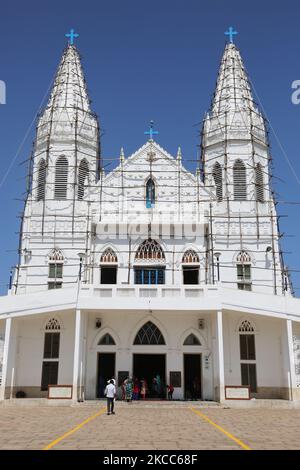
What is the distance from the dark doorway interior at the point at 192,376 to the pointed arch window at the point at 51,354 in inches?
251

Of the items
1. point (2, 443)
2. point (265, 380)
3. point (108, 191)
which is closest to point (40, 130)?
point (108, 191)

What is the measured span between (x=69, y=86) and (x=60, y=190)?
7.72 m

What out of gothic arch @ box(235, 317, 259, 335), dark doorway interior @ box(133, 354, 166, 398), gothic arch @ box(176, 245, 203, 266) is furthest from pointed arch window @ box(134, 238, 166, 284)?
gothic arch @ box(235, 317, 259, 335)

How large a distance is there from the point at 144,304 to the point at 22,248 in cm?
863

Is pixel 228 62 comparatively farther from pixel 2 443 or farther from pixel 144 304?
pixel 2 443

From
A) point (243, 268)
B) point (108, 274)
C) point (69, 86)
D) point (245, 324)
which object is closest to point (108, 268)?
point (108, 274)

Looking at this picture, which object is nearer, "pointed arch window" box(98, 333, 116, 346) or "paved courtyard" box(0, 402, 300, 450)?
"paved courtyard" box(0, 402, 300, 450)

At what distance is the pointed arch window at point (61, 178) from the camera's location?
29.3 m

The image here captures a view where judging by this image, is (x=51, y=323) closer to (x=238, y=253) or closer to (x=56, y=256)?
(x=56, y=256)

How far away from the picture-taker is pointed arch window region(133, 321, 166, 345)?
25.6m

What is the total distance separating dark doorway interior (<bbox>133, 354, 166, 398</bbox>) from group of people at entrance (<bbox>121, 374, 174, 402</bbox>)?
51mm

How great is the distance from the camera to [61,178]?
29.6 meters

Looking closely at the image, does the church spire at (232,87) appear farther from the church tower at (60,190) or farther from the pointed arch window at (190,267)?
the pointed arch window at (190,267)

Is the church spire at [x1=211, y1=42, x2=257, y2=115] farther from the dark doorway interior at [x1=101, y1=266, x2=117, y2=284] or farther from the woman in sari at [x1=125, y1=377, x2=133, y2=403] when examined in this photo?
the woman in sari at [x1=125, y1=377, x2=133, y2=403]
